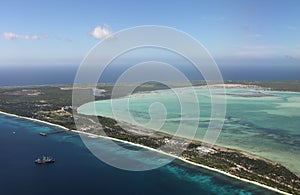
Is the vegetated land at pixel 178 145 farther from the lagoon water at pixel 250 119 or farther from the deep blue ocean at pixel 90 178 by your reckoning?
the lagoon water at pixel 250 119

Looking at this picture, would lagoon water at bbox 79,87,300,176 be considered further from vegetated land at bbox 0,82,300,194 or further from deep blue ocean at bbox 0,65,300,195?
deep blue ocean at bbox 0,65,300,195

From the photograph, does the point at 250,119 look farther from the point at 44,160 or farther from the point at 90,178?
the point at 44,160

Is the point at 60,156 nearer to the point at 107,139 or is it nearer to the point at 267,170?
the point at 107,139

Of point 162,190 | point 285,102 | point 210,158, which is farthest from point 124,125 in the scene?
point 285,102

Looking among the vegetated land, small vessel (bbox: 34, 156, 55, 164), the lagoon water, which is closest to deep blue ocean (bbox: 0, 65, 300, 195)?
small vessel (bbox: 34, 156, 55, 164)

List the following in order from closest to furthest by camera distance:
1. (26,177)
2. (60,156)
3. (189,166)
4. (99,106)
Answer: (26,177) < (189,166) < (60,156) < (99,106)

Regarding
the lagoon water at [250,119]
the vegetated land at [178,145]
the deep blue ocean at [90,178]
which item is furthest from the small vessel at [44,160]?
the lagoon water at [250,119]

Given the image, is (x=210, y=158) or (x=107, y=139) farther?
(x=107, y=139)

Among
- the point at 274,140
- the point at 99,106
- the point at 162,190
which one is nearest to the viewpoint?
the point at 162,190
